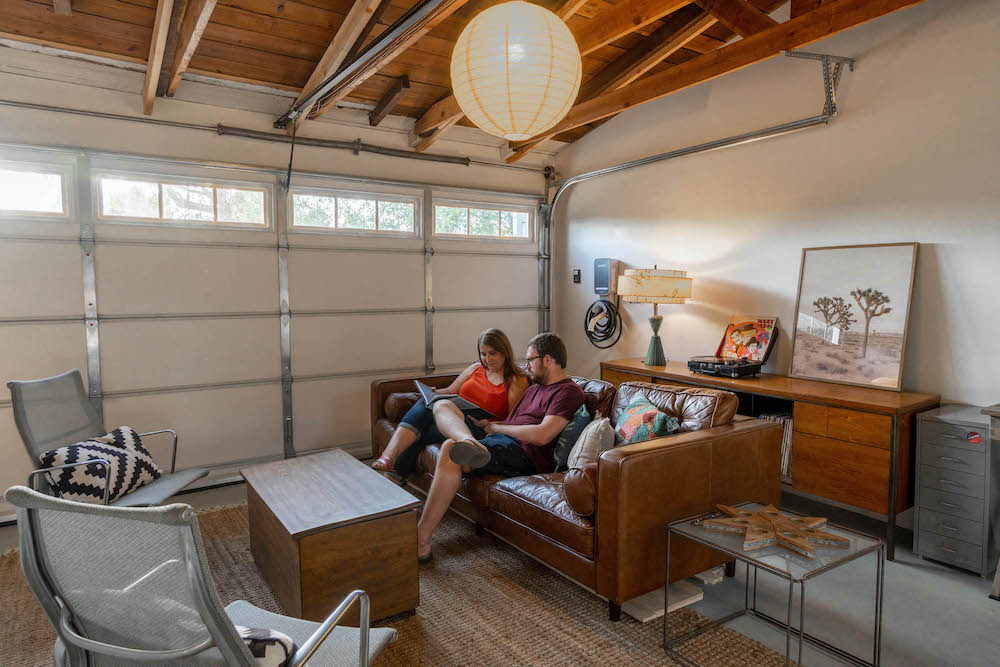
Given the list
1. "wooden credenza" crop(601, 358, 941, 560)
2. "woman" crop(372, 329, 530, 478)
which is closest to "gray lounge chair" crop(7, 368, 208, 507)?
"woman" crop(372, 329, 530, 478)

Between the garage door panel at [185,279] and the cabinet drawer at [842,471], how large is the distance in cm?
389

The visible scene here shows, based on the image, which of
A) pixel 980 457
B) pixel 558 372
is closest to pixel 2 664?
pixel 558 372

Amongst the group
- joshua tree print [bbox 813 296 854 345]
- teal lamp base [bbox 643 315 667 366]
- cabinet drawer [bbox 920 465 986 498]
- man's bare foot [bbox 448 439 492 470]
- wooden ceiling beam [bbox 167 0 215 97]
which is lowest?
cabinet drawer [bbox 920 465 986 498]

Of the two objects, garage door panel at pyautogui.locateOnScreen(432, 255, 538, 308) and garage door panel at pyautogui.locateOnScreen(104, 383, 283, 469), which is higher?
garage door panel at pyautogui.locateOnScreen(432, 255, 538, 308)

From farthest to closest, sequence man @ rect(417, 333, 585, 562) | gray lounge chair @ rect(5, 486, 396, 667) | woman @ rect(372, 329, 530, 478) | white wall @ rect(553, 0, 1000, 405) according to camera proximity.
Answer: woman @ rect(372, 329, 530, 478), white wall @ rect(553, 0, 1000, 405), man @ rect(417, 333, 585, 562), gray lounge chair @ rect(5, 486, 396, 667)

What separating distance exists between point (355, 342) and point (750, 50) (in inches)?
142

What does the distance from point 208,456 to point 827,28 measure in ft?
16.1

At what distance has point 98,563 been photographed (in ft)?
3.67

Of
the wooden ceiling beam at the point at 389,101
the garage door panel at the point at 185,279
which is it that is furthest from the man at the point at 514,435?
the wooden ceiling beam at the point at 389,101

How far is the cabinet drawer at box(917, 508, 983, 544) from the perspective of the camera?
290 centimetres

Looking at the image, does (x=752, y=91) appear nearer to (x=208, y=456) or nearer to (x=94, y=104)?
(x=94, y=104)

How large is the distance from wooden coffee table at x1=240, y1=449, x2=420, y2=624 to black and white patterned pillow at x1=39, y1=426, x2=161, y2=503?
712 mm

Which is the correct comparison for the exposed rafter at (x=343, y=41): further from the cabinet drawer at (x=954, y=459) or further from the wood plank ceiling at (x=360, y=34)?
the cabinet drawer at (x=954, y=459)

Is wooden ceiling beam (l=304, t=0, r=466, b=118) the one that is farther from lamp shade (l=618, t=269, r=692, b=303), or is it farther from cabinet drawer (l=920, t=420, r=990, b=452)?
cabinet drawer (l=920, t=420, r=990, b=452)
